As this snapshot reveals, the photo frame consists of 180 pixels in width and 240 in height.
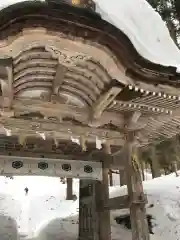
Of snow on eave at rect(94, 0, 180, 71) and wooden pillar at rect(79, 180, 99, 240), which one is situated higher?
snow on eave at rect(94, 0, 180, 71)

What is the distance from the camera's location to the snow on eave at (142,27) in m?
5.58

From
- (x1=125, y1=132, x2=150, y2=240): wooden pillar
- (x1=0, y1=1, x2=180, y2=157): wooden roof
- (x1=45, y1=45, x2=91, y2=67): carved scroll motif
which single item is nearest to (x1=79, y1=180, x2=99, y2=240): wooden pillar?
(x1=125, y1=132, x2=150, y2=240): wooden pillar

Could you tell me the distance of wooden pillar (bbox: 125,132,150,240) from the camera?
661 centimetres

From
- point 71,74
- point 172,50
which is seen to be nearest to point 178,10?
point 172,50

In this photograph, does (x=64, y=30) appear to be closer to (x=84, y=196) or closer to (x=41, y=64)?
(x=41, y=64)

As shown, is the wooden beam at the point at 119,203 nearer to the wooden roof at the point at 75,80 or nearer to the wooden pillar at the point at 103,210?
the wooden pillar at the point at 103,210

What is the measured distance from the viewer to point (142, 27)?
6305 millimetres

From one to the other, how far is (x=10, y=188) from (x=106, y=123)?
20.8 meters

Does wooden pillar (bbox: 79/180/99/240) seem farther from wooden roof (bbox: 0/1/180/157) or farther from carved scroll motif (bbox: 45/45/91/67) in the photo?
carved scroll motif (bbox: 45/45/91/67)

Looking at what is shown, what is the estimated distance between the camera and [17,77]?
5.39 metres

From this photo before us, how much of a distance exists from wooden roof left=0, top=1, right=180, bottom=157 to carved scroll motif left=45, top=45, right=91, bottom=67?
2 centimetres

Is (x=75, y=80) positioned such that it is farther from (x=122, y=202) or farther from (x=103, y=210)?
(x=103, y=210)

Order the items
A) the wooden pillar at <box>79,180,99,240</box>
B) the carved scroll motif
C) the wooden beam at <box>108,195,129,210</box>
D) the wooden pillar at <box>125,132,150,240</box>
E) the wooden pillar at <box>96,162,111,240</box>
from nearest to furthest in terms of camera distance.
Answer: the carved scroll motif → the wooden pillar at <box>125,132,150,240</box> → the wooden beam at <box>108,195,129,210</box> → the wooden pillar at <box>96,162,111,240</box> → the wooden pillar at <box>79,180,99,240</box>

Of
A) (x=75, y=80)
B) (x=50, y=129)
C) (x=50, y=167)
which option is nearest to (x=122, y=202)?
(x=50, y=167)
